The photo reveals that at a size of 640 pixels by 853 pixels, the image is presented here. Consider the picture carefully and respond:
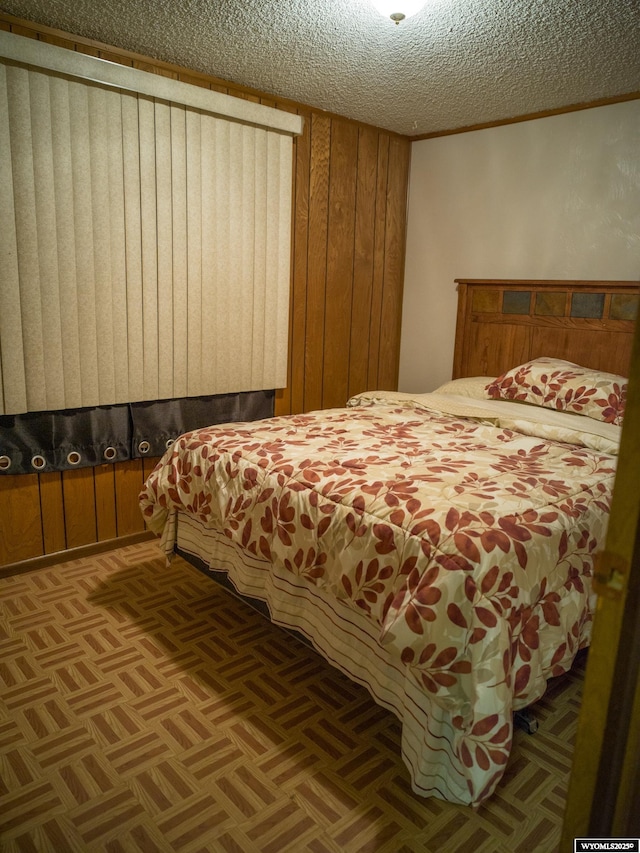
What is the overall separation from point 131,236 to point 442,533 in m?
2.09

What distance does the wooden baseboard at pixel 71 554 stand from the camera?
2.81m

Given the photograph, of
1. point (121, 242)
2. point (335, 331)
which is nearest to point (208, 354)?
point (121, 242)

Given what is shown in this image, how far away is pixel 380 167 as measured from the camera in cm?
388

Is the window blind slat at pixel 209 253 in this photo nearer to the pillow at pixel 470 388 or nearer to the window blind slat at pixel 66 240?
the window blind slat at pixel 66 240

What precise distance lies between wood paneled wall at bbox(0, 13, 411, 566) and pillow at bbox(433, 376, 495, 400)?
781 mm

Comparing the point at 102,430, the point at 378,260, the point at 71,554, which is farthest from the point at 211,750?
the point at 378,260

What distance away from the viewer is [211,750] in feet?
5.78

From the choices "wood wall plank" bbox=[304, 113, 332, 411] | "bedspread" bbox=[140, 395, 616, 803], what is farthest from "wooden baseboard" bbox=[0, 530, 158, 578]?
"wood wall plank" bbox=[304, 113, 332, 411]

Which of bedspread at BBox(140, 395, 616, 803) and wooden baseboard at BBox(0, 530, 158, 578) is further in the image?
wooden baseboard at BBox(0, 530, 158, 578)

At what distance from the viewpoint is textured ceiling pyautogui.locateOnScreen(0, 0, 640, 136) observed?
2.30 m

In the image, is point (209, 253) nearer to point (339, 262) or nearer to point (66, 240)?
point (66, 240)

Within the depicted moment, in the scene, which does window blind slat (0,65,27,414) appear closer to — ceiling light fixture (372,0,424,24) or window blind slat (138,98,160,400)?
window blind slat (138,98,160,400)

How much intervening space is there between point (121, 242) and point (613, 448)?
2295 millimetres

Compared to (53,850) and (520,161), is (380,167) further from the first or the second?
(53,850)
